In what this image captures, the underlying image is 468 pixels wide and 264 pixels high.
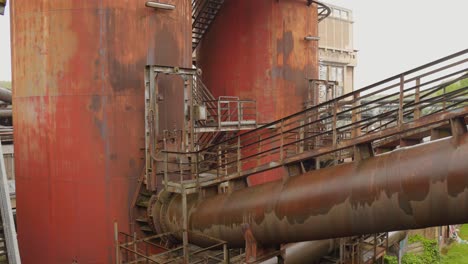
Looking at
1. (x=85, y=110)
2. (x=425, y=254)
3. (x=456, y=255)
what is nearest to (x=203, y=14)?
(x=85, y=110)

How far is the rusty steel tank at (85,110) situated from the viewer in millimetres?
10508

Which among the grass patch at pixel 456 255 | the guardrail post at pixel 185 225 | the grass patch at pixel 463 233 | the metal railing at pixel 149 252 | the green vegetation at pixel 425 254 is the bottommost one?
the grass patch at pixel 463 233

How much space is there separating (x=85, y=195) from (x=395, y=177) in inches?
283

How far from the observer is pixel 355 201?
7141 mm

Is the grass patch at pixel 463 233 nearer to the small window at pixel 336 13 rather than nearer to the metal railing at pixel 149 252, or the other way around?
the small window at pixel 336 13

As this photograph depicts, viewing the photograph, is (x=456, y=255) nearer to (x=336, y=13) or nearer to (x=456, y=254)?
(x=456, y=254)

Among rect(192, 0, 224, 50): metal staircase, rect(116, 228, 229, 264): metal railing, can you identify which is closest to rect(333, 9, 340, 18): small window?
rect(192, 0, 224, 50): metal staircase

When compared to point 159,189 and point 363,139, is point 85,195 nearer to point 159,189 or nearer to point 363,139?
point 159,189

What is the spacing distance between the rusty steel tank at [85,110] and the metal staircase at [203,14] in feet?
20.3

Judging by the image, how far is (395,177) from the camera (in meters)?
6.66

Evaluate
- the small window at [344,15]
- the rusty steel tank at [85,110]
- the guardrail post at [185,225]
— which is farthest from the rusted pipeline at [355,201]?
the small window at [344,15]

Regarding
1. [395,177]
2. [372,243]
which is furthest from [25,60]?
[372,243]

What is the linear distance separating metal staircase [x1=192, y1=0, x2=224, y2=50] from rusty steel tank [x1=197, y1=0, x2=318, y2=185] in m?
0.29

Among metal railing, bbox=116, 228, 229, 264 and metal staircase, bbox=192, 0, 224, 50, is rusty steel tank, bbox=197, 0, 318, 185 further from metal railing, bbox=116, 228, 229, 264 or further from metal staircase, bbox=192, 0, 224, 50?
metal railing, bbox=116, 228, 229, 264
